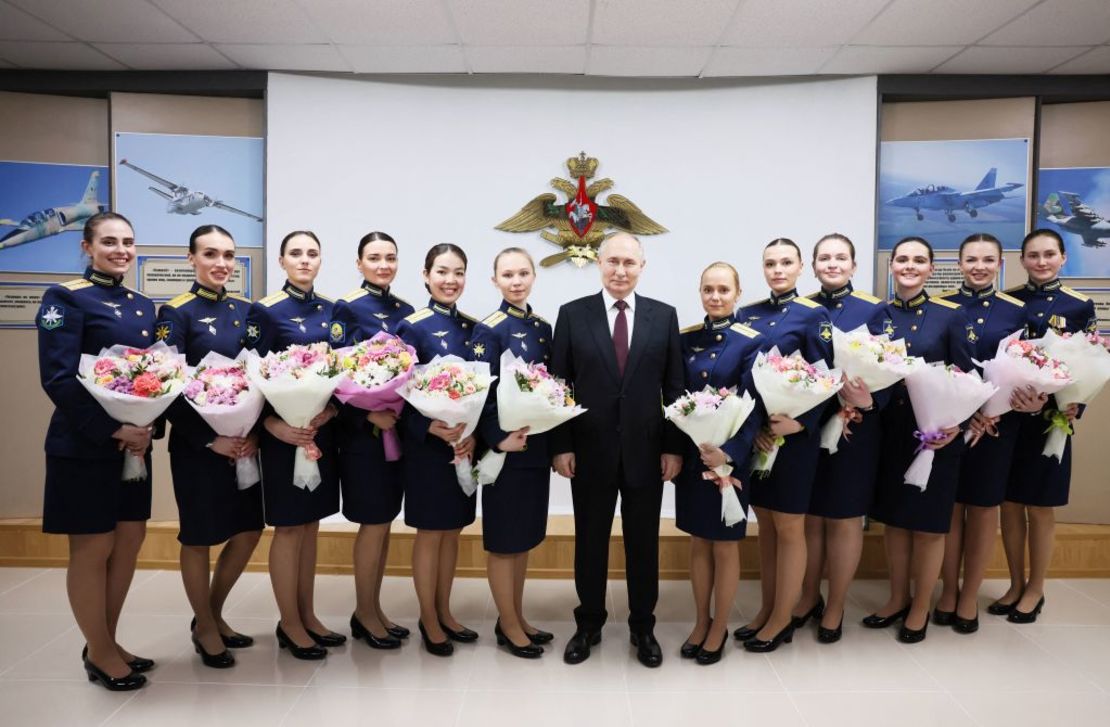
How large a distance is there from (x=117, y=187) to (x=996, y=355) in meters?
5.36

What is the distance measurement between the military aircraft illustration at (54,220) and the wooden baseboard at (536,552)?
6.29ft

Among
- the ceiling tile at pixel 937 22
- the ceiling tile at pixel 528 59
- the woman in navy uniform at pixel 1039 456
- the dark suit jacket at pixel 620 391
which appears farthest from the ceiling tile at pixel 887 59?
the dark suit jacket at pixel 620 391

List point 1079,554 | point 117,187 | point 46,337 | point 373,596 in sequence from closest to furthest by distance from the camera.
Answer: point 46,337 < point 373,596 < point 1079,554 < point 117,187

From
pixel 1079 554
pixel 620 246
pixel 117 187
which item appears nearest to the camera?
pixel 620 246

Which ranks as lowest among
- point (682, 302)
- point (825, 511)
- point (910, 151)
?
point (825, 511)

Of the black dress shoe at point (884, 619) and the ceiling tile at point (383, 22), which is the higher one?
the ceiling tile at point (383, 22)

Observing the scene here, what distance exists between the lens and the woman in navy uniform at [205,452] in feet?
8.86

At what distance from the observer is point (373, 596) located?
3084 millimetres

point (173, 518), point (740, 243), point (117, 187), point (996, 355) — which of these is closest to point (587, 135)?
point (740, 243)

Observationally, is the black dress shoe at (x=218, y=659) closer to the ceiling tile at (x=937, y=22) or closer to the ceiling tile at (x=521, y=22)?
the ceiling tile at (x=521, y=22)

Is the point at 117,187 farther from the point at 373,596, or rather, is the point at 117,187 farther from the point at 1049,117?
the point at 1049,117

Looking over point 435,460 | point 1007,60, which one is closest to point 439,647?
point 435,460

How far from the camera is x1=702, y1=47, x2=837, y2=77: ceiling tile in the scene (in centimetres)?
408

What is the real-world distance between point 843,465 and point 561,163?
108 inches
